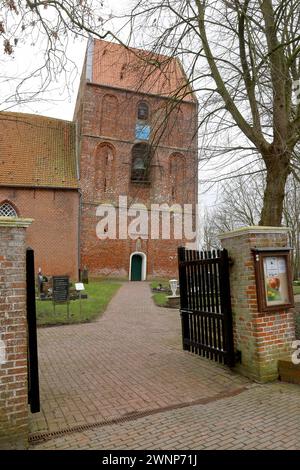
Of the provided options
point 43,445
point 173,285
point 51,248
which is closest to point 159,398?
point 43,445

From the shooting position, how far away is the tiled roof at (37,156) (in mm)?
23498

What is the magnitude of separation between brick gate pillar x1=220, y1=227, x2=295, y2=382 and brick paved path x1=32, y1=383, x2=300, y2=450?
843 mm

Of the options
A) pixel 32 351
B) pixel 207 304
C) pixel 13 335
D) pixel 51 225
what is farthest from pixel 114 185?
pixel 13 335

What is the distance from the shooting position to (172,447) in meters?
3.36

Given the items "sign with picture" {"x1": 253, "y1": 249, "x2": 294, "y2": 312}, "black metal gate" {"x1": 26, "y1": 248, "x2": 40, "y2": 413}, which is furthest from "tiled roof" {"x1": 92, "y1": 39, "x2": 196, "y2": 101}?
"black metal gate" {"x1": 26, "y1": 248, "x2": 40, "y2": 413}

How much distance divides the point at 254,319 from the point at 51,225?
771 inches

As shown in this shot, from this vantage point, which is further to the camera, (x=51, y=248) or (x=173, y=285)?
(x=51, y=248)

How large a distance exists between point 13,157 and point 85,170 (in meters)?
4.74

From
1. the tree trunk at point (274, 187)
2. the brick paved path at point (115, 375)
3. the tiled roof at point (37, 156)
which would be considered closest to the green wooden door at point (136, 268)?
the tiled roof at point (37, 156)

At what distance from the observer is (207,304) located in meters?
6.23

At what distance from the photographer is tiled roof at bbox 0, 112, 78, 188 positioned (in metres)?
23.5

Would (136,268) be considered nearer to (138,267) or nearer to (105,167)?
(138,267)

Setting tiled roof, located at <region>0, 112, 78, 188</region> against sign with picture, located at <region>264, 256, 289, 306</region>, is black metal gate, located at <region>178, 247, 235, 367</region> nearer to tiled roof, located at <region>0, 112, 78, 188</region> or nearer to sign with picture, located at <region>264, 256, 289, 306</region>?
sign with picture, located at <region>264, 256, 289, 306</region>
